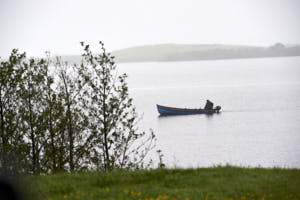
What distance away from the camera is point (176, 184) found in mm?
12195

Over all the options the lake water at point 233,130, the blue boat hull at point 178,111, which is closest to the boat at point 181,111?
the blue boat hull at point 178,111

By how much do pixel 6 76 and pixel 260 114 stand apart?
85.2 m

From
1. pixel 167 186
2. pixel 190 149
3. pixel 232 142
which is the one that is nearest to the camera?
pixel 167 186

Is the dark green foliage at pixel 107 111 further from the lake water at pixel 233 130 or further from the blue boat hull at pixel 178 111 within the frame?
the blue boat hull at pixel 178 111

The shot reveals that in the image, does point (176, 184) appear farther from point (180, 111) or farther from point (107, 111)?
point (180, 111)

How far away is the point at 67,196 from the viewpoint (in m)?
11.1

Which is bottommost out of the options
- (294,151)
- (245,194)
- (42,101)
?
(294,151)

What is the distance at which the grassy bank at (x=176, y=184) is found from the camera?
1092 centimetres

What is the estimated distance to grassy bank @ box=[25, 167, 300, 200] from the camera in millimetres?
10922

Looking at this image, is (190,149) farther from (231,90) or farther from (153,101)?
(231,90)

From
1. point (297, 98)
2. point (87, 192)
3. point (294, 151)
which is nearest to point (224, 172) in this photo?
point (87, 192)

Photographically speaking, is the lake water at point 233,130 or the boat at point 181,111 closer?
the lake water at point 233,130

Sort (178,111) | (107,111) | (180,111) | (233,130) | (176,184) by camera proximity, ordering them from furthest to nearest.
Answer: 1. (178,111)
2. (180,111)
3. (233,130)
4. (107,111)
5. (176,184)

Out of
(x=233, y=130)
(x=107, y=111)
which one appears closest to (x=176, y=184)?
(x=107, y=111)
